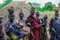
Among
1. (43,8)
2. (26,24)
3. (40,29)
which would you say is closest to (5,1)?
(43,8)

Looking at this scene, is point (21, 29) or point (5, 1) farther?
point (5, 1)

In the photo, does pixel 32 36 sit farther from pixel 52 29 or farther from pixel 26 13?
pixel 26 13

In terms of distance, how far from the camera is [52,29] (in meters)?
12.1

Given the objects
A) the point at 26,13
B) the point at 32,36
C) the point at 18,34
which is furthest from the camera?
the point at 26,13

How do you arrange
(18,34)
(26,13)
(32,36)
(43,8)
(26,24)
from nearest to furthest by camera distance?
(18,34) → (26,24) → (32,36) → (26,13) → (43,8)

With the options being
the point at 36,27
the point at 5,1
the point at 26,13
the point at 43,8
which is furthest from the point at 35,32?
the point at 43,8

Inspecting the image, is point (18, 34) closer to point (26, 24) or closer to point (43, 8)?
point (26, 24)

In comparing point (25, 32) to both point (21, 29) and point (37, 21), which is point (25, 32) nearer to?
point (21, 29)

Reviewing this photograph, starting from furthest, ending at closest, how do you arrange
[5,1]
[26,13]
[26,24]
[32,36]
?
[5,1]
[26,13]
[32,36]
[26,24]

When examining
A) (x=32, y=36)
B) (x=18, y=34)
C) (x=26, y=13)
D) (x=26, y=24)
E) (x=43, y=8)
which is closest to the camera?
(x=18, y=34)

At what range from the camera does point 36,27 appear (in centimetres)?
1252

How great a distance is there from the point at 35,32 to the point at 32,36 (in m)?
0.38

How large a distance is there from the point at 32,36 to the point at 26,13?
2.60 metres

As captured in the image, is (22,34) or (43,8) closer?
(22,34)
